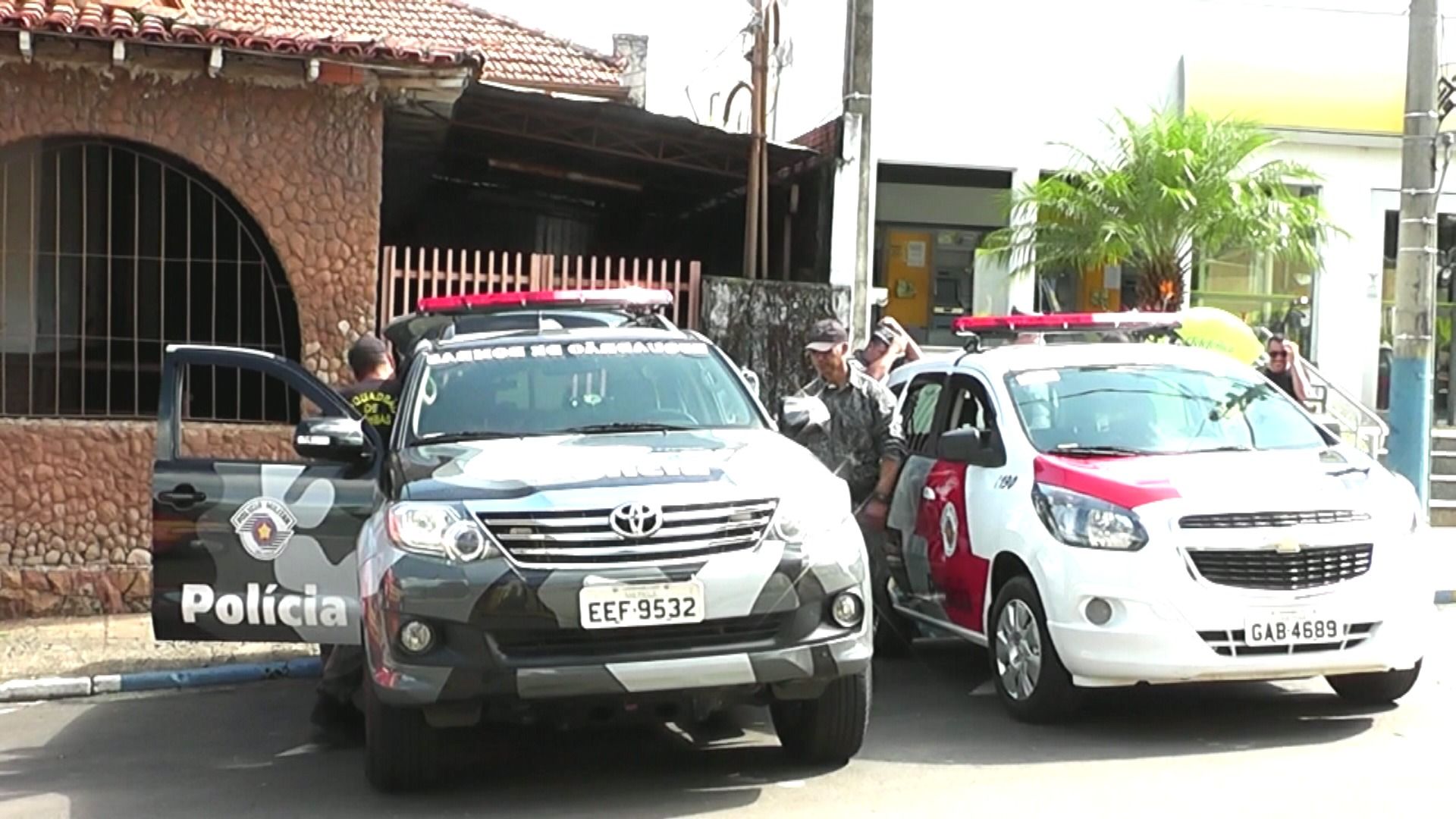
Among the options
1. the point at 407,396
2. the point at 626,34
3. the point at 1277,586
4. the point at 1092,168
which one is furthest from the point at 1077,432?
the point at 626,34

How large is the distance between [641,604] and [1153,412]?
10.2ft

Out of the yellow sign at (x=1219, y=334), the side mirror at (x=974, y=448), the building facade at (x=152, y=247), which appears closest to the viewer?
the side mirror at (x=974, y=448)

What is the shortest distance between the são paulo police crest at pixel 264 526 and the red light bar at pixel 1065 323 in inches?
164

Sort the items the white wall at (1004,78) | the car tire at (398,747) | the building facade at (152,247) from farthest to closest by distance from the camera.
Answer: the white wall at (1004,78)
the building facade at (152,247)
the car tire at (398,747)

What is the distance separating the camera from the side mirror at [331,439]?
649 centimetres

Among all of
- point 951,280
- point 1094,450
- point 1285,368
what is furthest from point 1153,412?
point 951,280

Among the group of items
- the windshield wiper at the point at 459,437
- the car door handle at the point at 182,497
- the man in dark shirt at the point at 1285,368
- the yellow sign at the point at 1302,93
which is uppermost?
the yellow sign at the point at 1302,93

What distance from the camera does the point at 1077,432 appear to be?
7.29 metres

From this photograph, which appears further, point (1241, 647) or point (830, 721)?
point (1241, 647)

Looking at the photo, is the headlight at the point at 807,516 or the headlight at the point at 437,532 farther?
the headlight at the point at 807,516

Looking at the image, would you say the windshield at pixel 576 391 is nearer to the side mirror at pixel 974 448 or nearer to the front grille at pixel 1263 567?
the side mirror at pixel 974 448

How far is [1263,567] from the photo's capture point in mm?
6375

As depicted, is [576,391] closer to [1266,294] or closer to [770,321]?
[770,321]

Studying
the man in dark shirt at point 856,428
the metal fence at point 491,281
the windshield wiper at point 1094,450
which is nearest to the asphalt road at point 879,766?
the man in dark shirt at point 856,428
